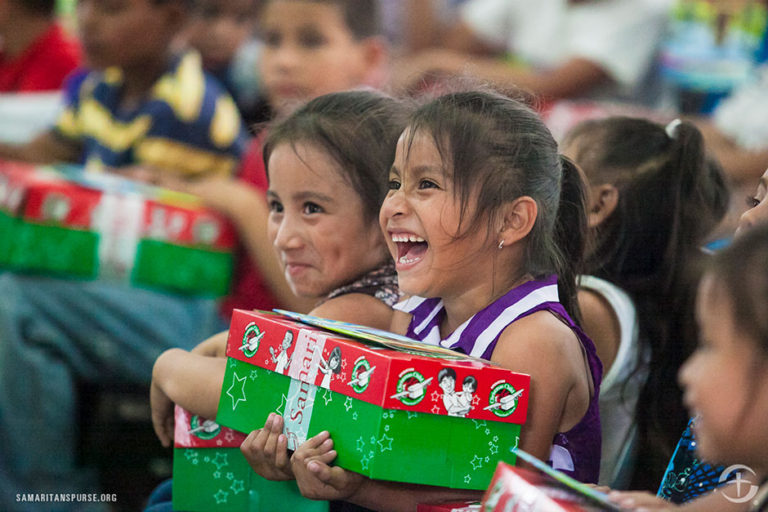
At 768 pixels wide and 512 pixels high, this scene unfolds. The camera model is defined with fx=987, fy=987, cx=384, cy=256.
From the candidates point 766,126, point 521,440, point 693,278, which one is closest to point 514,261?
point 521,440

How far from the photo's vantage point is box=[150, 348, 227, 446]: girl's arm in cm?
147

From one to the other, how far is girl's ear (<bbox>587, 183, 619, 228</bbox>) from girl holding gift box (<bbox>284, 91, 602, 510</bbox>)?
26 cm

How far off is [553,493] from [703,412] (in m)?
0.17

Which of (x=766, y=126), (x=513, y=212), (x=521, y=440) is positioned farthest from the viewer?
(x=766, y=126)

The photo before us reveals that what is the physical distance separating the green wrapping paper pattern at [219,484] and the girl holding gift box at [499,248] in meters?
0.30

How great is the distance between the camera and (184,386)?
4.93 ft

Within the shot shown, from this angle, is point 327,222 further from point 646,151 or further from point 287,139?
point 646,151

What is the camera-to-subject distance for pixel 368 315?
1.59 m

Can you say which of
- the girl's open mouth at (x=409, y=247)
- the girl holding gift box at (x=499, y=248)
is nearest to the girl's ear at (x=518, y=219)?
the girl holding gift box at (x=499, y=248)

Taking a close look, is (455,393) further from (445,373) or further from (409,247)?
(409,247)

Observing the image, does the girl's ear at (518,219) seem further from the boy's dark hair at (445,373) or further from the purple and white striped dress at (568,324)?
the boy's dark hair at (445,373)

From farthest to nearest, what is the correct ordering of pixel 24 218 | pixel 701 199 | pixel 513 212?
pixel 24 218
pixel 701 199
pixel 513 212

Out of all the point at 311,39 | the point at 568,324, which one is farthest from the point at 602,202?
the point at 311,39

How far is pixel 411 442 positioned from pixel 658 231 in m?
0.75
